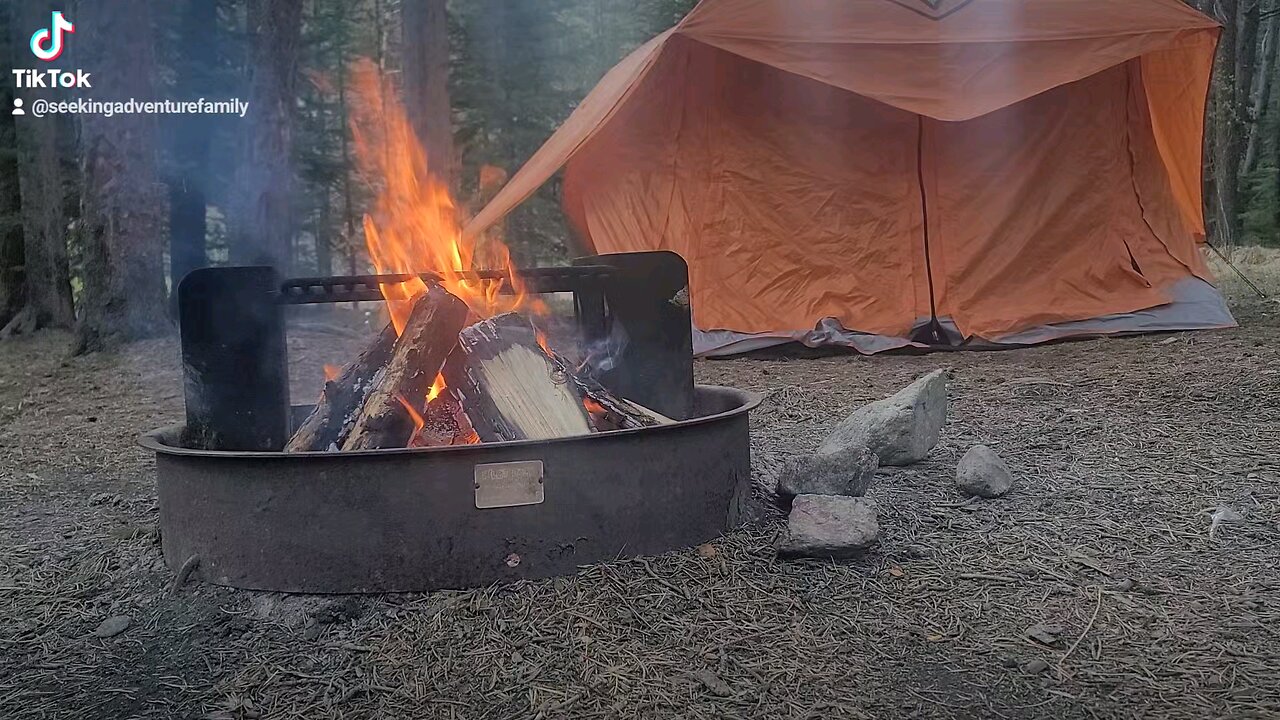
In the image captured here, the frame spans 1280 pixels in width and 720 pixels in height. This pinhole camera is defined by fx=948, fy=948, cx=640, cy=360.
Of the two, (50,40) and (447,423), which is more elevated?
(50,40)

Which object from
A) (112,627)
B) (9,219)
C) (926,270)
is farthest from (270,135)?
(112,627)

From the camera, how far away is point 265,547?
2.39 meters

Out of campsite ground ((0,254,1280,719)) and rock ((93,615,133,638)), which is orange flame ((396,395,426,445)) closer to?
campsite ground ((0,254,1280,719))

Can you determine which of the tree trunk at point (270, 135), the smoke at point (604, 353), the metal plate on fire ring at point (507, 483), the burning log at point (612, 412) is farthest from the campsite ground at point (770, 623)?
the tree trunk at point (270, 135)

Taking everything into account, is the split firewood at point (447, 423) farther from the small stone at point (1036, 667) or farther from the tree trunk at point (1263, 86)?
the tree trunk at point (1263, 86)

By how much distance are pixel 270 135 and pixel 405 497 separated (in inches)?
260

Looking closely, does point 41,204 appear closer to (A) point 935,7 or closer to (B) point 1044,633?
(A) point 935,7

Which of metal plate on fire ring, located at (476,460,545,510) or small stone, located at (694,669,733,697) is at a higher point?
metal plate on fire ring, located at (476,460,545,510)

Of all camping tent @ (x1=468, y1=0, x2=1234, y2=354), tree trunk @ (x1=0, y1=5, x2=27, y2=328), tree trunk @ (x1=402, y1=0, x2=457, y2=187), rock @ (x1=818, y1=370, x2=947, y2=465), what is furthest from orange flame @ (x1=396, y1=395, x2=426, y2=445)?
tree trunk @ (x1=0, y1=5, x2=27, y2=328)

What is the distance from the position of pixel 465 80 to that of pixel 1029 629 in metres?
14.3

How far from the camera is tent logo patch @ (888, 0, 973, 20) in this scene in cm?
603

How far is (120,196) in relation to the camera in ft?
23.2

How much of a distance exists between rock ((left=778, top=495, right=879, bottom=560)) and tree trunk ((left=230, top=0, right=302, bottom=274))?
6.43 m

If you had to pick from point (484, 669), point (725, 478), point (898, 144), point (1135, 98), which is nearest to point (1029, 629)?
point (725, 478)
